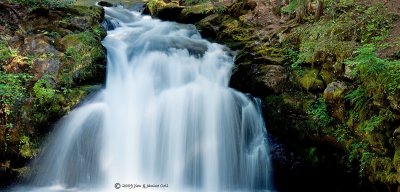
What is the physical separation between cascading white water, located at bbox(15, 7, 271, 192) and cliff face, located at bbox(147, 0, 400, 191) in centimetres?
58

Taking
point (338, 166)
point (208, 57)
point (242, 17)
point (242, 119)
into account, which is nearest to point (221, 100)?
point (242, 119)

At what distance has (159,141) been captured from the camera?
729 cm

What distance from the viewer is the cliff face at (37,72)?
639 cm

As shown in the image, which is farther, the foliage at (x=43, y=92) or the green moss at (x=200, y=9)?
the green moss at (x=200, y=9)

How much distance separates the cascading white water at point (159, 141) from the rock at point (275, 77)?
577 millimetres

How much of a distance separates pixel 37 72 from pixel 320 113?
608cm

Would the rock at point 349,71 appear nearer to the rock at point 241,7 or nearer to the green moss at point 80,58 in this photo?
the green moss at point 80,58

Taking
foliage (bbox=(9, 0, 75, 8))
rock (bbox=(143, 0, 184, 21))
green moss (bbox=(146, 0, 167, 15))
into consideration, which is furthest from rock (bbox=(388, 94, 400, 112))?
green moss (bbox=(146, 0, 167, 15))

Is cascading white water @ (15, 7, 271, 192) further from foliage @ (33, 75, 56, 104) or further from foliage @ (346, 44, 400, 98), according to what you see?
foliage @ (346, 44, 400, 98)

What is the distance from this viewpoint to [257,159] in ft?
23.2

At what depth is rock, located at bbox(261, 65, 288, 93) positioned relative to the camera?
7359 millimetres

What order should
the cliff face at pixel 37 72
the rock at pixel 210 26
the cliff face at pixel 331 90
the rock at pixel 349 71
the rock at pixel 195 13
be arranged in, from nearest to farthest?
the cliff face at pixel 331 90
the rock at pixel 349 71
the cliff face at pixel 37 72
the rock at pixel 210 26
the rock at pixel 195 13

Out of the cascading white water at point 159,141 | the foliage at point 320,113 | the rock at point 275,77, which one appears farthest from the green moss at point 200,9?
the foliage at point 320,113

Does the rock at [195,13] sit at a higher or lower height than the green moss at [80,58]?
higher
